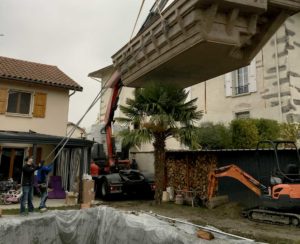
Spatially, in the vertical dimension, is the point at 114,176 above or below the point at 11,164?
below

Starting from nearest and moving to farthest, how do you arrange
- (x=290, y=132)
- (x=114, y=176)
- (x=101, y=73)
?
1. (x=114, y=176)
2. (x=290, y=132)
3. (x=101, y=73)

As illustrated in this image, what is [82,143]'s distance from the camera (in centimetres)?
1440

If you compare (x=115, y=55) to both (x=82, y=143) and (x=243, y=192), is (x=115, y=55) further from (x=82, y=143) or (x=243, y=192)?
(x=243, y=192)

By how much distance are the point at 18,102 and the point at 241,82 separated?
13064mm

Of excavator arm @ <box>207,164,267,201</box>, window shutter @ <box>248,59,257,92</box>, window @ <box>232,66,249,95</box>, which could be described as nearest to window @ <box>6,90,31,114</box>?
excavator arm @ <box>207,164,267,201</box>

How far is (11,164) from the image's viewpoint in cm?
1648

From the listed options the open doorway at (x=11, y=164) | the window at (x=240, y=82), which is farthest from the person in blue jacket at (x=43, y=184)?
the window at (x=240, y=82)

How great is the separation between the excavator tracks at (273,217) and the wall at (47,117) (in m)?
11.6

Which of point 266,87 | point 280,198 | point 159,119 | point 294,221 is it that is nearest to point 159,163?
point 159,119

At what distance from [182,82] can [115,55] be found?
8.57 feet

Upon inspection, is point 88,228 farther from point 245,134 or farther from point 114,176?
point 245,134

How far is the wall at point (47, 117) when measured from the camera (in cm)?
1722

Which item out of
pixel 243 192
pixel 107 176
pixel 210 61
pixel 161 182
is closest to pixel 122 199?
pixel 107 176

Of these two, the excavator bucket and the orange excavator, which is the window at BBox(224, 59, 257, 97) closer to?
the orange excavator
